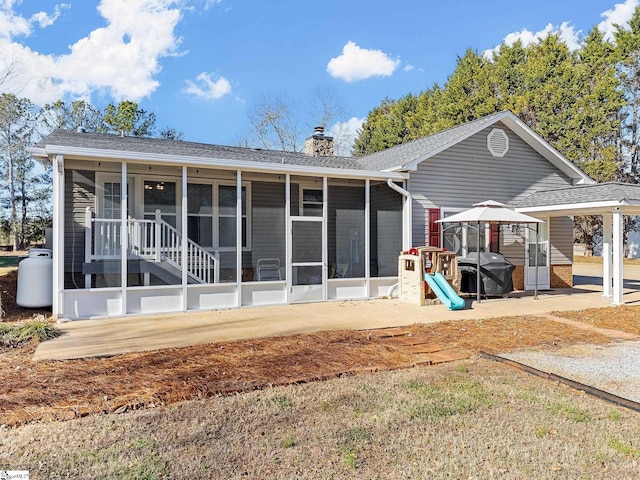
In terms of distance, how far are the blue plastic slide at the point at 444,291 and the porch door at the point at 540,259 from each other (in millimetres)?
3891

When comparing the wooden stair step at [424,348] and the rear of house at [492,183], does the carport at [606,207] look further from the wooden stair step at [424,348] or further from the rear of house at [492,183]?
the wooden stair step at [424,348]

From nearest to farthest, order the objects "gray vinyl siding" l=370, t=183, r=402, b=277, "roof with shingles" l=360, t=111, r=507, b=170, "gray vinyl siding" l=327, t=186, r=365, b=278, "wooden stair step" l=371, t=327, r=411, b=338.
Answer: "wooden stair step" l=371, t=327, r=411, b=338
"gray vinyl siding" l=327, t=186, r=365, b=278
"gray vinyl siding" l=370, t=183, r=402, b=277
"roof with shingles" l=360, t=111, r=507, b=170

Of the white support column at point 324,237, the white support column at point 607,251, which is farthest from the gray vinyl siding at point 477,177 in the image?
the white support column at point 324,237

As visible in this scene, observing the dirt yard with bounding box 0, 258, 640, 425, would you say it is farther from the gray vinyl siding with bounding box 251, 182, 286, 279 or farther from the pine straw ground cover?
the gray vinyl siding with bounding box 251, 182, 286, 279

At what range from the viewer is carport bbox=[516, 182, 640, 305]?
919 centimetres

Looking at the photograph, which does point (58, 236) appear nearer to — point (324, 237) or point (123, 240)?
point (123, 240)

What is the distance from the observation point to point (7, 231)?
28.6 meters

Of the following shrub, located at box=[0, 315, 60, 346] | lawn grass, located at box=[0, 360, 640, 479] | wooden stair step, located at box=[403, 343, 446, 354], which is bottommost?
lawn grass, located at box=[0, 360, 640, 479]

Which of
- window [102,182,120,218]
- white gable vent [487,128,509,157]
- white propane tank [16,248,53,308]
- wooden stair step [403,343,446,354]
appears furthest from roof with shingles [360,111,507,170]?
white propane tank [16,248,53,308]

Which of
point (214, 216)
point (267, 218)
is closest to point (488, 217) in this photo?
point (267, 218)

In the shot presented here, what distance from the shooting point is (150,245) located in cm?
808

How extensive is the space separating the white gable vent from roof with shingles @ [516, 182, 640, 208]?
1461 millimetres

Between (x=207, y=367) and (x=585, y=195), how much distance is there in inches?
371

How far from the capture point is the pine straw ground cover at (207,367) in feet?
12.2
